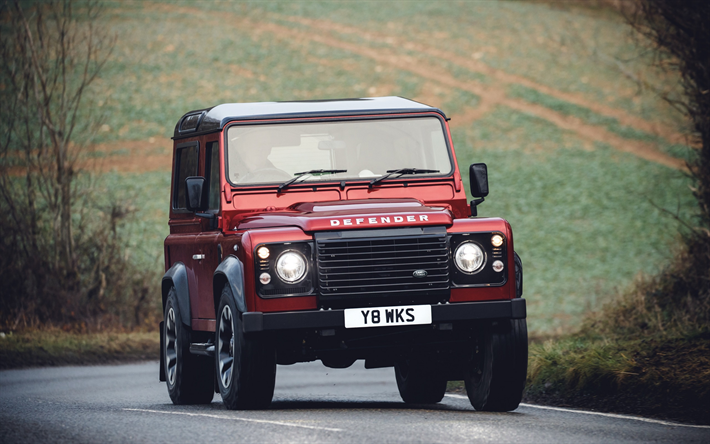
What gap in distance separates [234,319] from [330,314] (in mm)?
813

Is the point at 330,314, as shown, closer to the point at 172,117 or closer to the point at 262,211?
the point at 262,211

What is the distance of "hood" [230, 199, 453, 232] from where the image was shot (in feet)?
31.6

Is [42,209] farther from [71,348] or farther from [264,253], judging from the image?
[264,253]

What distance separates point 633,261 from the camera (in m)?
34.8

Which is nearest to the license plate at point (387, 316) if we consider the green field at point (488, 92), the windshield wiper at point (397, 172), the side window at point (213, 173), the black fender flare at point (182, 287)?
the windshield wiper at point (397, 172)

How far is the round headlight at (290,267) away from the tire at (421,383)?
269cm

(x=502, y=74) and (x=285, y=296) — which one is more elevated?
(x=502, y=74)

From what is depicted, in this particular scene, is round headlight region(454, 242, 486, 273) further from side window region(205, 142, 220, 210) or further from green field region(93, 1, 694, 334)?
green field region(93, 1, 694, 334)

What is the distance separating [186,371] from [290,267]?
2.74 m

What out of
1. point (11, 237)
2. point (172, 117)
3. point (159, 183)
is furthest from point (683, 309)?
point (172, 117)

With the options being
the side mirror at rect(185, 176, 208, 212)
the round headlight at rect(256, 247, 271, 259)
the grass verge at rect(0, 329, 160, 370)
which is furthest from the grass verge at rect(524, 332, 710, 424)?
the grass verge at rect(0, 329, 160, 370)

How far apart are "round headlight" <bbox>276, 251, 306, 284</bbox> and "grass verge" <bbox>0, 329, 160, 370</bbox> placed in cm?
986

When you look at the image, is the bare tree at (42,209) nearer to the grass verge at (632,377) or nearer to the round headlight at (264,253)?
the grass verge at (632,377)

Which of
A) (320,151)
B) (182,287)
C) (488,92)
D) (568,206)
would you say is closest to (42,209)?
(182,287)
